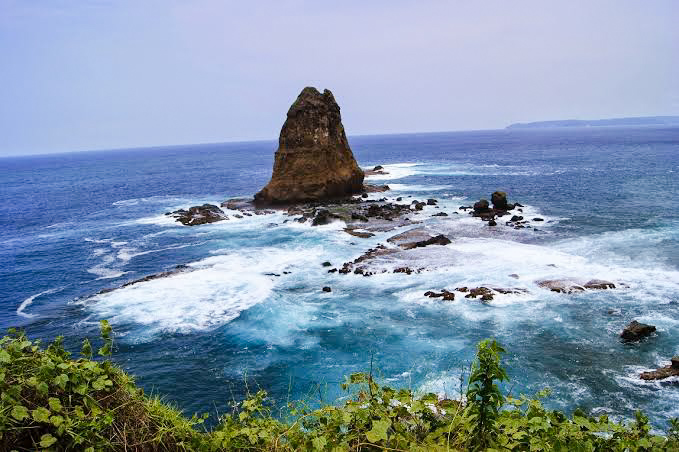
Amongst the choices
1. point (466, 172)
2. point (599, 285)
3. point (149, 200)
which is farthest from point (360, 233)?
point (466, 172)

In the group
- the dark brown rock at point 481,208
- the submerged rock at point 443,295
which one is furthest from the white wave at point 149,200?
the submerged rock at point 443,295

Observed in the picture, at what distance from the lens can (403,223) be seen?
5247cm

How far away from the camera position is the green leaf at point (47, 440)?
491cm

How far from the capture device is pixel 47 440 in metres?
4.95

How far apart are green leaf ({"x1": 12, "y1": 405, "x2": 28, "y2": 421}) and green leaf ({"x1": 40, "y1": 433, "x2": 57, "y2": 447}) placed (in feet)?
1.02

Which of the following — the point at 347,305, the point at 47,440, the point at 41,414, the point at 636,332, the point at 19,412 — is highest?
the point at 19,412

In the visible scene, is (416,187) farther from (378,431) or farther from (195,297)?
(378,431)

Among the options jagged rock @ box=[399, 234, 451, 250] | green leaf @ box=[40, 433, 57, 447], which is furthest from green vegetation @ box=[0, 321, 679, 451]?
jagged rock @ box=[399, 234, 451, 250]

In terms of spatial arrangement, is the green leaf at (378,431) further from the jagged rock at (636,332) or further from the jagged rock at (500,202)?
the jagged rock at (500,202)

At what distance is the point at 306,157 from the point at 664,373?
51.6 metres

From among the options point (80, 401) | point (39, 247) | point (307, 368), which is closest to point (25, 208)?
point (39, 247)

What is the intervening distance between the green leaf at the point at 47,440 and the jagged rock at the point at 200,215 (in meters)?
57.0

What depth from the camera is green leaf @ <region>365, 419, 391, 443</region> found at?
16.8 feet

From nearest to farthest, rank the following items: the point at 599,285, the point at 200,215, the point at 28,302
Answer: the point at 599,285, the point at 28,302, the point at 200,215
